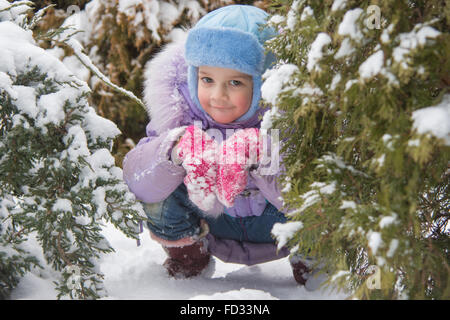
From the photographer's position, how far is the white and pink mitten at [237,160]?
5.40ft

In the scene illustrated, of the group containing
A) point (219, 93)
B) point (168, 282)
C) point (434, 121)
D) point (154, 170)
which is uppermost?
point (434, 121)

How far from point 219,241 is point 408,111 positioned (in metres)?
1.22

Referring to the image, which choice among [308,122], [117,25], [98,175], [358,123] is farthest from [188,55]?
[117,25]

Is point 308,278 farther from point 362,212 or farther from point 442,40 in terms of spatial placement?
point 442,40

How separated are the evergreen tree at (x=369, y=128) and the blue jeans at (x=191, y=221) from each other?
65 cm

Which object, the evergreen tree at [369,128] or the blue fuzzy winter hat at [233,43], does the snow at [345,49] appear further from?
the blue fuzzy winter hat at [233,43]

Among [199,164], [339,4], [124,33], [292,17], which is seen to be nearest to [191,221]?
[199,164]

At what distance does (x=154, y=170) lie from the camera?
1783 mm

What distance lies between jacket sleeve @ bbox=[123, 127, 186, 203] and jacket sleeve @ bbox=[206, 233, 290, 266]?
364mm

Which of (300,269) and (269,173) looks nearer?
(269,173)

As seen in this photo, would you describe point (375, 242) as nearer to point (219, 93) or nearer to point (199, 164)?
point (199, 164)

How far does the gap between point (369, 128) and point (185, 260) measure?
3.72 feet

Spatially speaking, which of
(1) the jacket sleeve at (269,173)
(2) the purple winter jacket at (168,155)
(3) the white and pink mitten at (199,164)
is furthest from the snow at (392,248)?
(3) the white and pink mitten at (199,164)

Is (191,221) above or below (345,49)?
below
